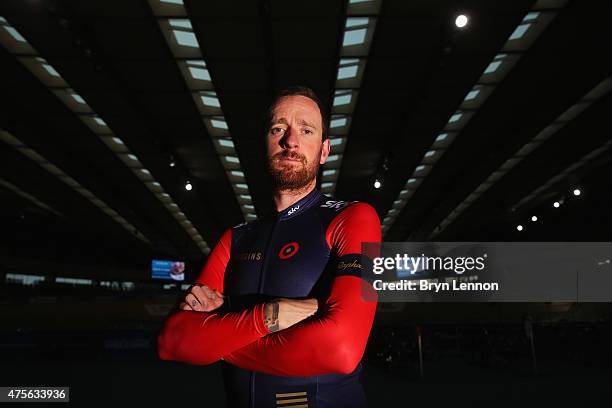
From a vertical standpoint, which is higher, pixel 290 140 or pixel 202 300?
pixel 290 140

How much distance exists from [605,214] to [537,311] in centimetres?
900

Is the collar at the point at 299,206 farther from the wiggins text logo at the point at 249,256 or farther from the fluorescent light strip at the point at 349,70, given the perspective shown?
the fluorescent light strip at the point at 349,70

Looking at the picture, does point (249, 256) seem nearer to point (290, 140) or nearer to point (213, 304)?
point (213, 304)

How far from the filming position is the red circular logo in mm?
1551

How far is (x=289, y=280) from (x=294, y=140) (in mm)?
441

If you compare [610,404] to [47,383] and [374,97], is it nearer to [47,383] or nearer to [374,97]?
[374,97]

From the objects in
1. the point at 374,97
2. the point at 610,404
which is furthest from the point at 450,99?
the point at 610,404

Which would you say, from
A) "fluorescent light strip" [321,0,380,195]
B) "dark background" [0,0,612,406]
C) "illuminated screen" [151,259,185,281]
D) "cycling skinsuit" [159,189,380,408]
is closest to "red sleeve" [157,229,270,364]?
"cycling skinsuit" [159,189,380,408]

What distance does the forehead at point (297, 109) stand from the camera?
1592 millimetres

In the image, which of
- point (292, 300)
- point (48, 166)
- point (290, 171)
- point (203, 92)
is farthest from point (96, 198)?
point (292, 300)

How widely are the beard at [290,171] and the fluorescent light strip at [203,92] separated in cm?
686

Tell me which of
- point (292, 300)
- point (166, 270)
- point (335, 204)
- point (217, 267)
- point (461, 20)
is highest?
point (461, 20)

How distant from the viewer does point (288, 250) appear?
5.13 ft

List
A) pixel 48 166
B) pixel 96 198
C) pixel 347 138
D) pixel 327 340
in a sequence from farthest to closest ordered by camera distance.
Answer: pixel 96 198
pixel 48 166
pixel 347 138
pixel 327 340
